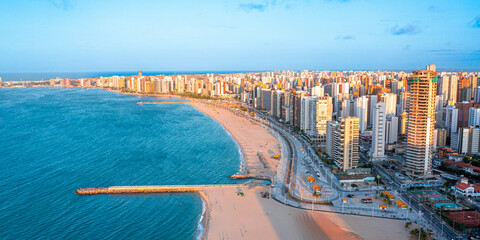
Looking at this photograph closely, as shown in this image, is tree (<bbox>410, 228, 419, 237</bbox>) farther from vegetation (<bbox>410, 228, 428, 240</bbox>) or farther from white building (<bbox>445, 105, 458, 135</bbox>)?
white building (<bbox>445, 105, 458, 135</bbox>)

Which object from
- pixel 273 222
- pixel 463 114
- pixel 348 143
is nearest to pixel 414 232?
pixel 273 222

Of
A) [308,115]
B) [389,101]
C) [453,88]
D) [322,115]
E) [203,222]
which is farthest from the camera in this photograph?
[453,88]

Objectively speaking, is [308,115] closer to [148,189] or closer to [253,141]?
[253,141]

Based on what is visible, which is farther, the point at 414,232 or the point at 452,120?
the point at 452,120

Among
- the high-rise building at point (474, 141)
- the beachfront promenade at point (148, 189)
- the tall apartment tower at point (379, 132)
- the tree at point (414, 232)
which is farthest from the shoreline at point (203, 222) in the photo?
the high-rise building at point (474, 141)

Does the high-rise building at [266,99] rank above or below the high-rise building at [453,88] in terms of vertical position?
below

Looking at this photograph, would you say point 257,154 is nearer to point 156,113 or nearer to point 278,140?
point 278,140

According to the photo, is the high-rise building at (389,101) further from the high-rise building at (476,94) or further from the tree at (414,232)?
the tree at (414,232)
